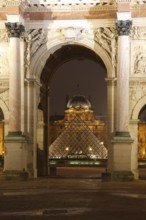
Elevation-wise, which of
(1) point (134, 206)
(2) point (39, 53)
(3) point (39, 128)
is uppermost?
(2) point (39, 53)

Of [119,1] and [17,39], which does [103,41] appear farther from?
[17,39]

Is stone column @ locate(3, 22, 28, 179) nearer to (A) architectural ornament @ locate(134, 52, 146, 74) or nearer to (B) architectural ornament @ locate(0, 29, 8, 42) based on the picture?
(B) architectural ornament @ locate(0, 29, 8, 42)

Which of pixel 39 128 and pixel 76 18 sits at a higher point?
pixel 76 18

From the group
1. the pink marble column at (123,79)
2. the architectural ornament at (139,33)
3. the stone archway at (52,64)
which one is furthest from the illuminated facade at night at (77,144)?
the pink marble column at (123,79)

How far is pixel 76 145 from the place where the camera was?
60.8 metres

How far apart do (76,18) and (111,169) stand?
24.0ft

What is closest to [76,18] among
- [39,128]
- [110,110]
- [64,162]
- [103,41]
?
[103,41]

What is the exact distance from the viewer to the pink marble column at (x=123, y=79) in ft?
87.5

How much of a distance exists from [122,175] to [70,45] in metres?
7.30

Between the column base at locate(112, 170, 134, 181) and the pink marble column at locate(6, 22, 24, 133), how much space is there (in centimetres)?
479

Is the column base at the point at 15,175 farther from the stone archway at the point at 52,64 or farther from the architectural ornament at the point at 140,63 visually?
the architectural ornament at the point at 140,63

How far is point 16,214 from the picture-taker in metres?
12.6

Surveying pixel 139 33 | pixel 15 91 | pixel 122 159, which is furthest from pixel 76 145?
pixel 122 159

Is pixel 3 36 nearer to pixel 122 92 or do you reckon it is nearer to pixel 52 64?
pixel 52 64
